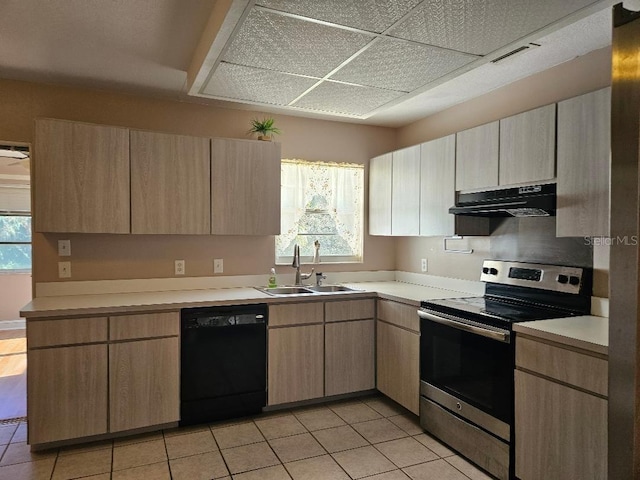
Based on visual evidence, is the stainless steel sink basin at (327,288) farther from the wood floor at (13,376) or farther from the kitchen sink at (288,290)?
the wood floor at (13,376)

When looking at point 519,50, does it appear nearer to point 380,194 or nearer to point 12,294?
point 380,194

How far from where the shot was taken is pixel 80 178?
9.69 feet

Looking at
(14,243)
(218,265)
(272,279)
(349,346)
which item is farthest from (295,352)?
(14,243)

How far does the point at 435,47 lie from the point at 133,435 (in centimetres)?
298

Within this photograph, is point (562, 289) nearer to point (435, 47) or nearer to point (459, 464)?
point (459, 464)

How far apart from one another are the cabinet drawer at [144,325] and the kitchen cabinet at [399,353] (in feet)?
5.10

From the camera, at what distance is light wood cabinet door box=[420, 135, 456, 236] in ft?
10.4

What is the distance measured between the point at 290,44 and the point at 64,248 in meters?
2.24

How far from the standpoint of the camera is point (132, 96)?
11.1 ft

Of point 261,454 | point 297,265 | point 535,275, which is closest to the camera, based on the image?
point 261,454

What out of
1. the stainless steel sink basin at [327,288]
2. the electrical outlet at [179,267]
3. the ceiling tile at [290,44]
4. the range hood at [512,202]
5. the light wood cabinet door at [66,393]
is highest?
the ceiling tile at [290,44]

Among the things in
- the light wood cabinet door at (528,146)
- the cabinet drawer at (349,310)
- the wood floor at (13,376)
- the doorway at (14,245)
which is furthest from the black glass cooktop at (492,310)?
the doorway at (14,245)

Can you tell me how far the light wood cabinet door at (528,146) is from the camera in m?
2.44

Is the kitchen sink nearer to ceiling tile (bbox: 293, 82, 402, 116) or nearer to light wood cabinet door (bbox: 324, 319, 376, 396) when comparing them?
light wood cabinet door (bbox: 324, 319, 376, 396)
